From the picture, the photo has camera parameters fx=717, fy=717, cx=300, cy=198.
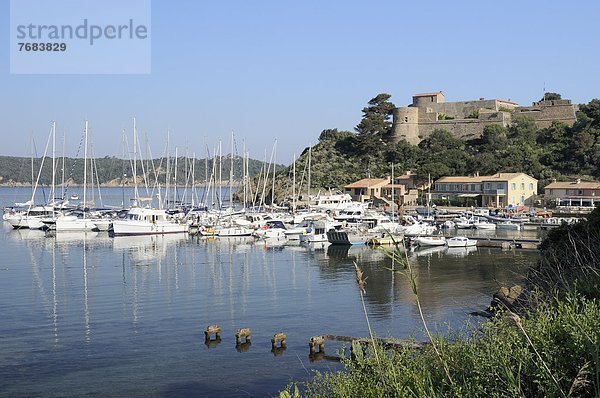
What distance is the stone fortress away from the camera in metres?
86.5

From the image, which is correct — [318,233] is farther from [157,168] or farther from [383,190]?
[157,168]

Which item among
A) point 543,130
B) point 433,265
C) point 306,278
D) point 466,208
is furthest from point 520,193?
point 306,278

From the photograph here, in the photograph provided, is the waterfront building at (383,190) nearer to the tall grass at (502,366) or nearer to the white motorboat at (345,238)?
the white motorboat at (345,238)

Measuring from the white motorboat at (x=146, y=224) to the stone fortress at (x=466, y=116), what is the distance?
142 feet

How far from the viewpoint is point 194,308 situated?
24.3 metres

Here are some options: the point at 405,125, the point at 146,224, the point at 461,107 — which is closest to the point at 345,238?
the point at 146,224

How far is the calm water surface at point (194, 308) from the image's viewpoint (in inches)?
641

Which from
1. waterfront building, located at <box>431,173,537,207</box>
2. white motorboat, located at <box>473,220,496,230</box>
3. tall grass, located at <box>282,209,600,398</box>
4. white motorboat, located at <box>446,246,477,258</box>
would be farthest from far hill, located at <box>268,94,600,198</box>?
tall grass, located at <box>282,209,600,398</box>

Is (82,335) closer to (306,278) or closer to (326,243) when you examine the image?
(306,278)

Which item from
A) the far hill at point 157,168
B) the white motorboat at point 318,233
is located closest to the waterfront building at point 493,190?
the far hill at point 157,168

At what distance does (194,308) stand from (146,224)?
28.2 metres

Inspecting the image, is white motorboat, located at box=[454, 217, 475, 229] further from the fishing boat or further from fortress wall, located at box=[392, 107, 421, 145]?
fortress wall, located at box=[392, 107, 421, 145]

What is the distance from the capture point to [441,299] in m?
25.3

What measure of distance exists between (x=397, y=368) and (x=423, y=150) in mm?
79588
